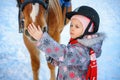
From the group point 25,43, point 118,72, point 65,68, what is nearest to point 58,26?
point 25,43

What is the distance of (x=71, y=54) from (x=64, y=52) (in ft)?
0.09

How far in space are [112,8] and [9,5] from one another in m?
0.58

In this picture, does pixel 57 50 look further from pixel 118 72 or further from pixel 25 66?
pixel 118 72

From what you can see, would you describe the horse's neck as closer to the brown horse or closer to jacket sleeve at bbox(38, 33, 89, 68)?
the brown horse

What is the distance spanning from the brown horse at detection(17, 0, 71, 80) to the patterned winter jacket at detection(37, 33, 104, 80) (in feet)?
0.63

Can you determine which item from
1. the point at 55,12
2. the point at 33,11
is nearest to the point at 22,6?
the point at 33,11

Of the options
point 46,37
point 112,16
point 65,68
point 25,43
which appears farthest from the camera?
point 112,16

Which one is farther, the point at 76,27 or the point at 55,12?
the point at 55,12

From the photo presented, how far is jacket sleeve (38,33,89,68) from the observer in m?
1.13

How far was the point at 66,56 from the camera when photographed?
3.81 ft

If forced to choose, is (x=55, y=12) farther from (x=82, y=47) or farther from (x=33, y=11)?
(x=82, y=47)

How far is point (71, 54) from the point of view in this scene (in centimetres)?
116

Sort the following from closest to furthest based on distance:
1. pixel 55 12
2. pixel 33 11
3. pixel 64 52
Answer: pixel 64 52
pixel 33 11
pixel 55 12

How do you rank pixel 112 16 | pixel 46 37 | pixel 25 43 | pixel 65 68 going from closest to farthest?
pixel 46 37 < pixel 65 68 < pixel 25 43 < pixel 112 16
